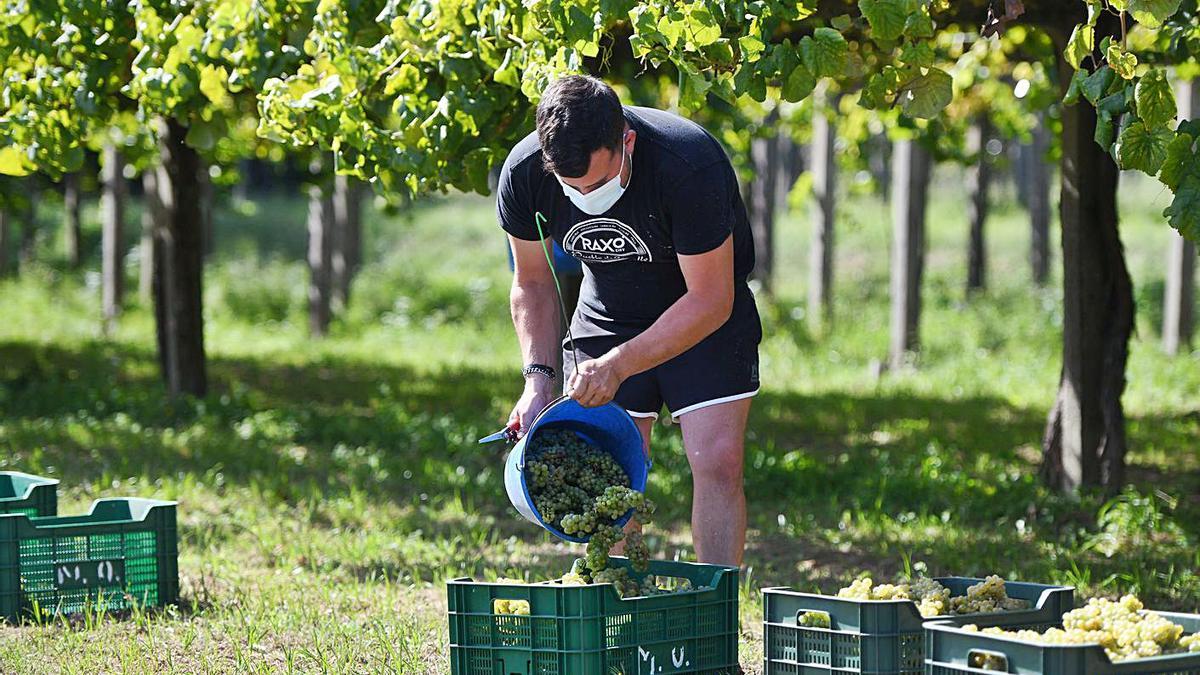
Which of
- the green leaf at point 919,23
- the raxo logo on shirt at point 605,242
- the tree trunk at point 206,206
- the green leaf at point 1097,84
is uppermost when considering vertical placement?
the tree trunk at point 206,206

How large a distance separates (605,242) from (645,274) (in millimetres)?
180

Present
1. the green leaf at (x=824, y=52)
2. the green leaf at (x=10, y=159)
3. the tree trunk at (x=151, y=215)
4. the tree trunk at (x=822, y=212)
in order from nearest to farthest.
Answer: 1. the green leaf at (x=824, y=52)
2. the green leaf at (x=10, y=159)
3. the tree trunk at (x=151, y=215)
4. the tree trunk at (x=822, y=212)

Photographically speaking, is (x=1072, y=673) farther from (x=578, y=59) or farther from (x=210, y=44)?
Result: (x=210, y=44)

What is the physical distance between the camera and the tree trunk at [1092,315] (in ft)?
21.8

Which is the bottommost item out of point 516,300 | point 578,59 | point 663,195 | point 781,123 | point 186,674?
point 186,674

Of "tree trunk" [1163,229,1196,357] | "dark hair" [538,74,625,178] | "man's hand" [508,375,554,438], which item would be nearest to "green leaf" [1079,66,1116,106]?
"dark hair" [538,74,625,178]

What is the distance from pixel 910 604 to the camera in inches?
128

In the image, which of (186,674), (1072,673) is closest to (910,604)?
(1072,673)

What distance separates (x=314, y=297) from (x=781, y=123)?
5.66 meters

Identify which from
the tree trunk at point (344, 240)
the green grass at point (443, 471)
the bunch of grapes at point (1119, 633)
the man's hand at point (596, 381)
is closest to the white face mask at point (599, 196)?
the man's hand at point (596, 381)

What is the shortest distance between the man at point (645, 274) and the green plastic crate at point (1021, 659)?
116cm

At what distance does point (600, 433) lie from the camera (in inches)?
163

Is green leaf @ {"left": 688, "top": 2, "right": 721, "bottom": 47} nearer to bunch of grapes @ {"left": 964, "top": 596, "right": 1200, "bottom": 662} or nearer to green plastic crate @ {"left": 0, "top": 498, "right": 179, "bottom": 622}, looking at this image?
bunch of grapes @ {"left": 964, "top": 596, "right": 1200, "bottom": 662}

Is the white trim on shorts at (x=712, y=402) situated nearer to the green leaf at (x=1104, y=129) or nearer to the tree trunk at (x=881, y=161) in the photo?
the green leaf at (x=1104, y=129)
